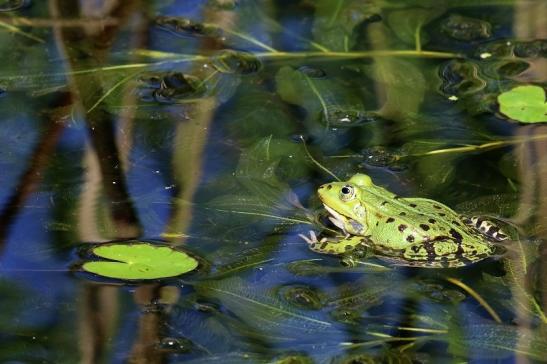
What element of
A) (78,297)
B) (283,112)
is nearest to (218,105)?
(283,112)

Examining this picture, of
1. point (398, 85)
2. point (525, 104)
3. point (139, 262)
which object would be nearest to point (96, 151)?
point (139, 262)

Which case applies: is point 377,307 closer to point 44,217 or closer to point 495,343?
point 495,343

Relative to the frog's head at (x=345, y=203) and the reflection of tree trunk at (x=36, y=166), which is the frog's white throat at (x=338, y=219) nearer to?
the frog's head at (x=345, y=203)

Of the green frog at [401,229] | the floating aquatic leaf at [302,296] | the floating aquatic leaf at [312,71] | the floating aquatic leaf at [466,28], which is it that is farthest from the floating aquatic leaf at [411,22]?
the floating aquatic leaf at [302,296]

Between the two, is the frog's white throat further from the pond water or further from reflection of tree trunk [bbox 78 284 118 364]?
reflection of tree trunk [bbox 78 284 118 364]

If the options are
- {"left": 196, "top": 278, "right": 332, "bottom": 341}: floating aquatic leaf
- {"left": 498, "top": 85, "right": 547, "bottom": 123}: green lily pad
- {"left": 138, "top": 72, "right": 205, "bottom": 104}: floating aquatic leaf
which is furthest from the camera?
{"left": 138, "top": 72, "right": 205, "bottom": 104}: floating aquatic leaf

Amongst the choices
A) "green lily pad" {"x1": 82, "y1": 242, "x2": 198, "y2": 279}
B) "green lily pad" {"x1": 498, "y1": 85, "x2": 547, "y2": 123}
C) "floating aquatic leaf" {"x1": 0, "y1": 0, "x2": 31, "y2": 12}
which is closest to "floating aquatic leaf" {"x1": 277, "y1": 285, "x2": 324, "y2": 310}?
"green lily pad" {"x1": 82, "y1": 242, "x2": 198, "y2": 279}

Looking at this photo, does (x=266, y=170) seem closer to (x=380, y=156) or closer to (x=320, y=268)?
(x=380, y=156)
